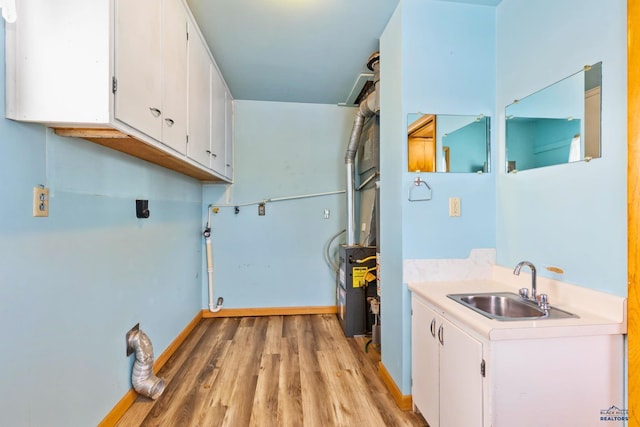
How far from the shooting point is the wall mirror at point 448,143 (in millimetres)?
1790

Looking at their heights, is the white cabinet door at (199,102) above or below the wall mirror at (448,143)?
above

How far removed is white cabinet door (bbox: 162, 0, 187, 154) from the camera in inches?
60.4

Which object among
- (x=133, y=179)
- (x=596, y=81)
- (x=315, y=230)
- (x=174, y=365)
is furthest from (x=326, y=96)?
(x=174, y=365)

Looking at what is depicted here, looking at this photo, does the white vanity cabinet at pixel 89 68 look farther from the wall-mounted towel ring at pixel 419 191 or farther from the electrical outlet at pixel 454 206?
the electrical outlet at pixel 454 206

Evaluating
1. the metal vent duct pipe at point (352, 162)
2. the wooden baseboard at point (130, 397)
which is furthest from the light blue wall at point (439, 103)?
the wooden baseboard at point (130, 397)

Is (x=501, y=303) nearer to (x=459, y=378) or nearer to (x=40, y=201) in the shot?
(x=459, y=378)

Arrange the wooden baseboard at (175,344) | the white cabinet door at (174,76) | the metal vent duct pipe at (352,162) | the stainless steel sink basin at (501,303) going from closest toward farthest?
the stainless steel sink basin at (501,303) < the white cabinet door at (174,76) < the wooden baseboard at (175,344) < the metal vent duct pipe at (352,162)

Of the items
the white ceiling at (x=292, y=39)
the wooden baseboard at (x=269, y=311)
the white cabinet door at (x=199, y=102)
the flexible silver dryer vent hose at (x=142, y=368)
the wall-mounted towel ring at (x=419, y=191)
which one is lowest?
the wooden baseboard at (x=269, y=311)

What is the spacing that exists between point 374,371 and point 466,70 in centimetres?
220

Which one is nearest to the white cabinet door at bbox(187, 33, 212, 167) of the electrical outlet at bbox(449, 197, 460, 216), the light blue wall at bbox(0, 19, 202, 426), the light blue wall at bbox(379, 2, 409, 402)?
the light blue wall at bbox(0, 19, 202, 426)

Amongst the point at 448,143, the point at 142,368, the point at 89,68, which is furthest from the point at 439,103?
the point at 142,368

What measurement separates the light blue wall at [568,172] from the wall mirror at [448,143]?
0.37ft

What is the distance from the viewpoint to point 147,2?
1326mm

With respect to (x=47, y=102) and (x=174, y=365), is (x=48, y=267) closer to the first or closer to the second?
(x=47, y=102)
